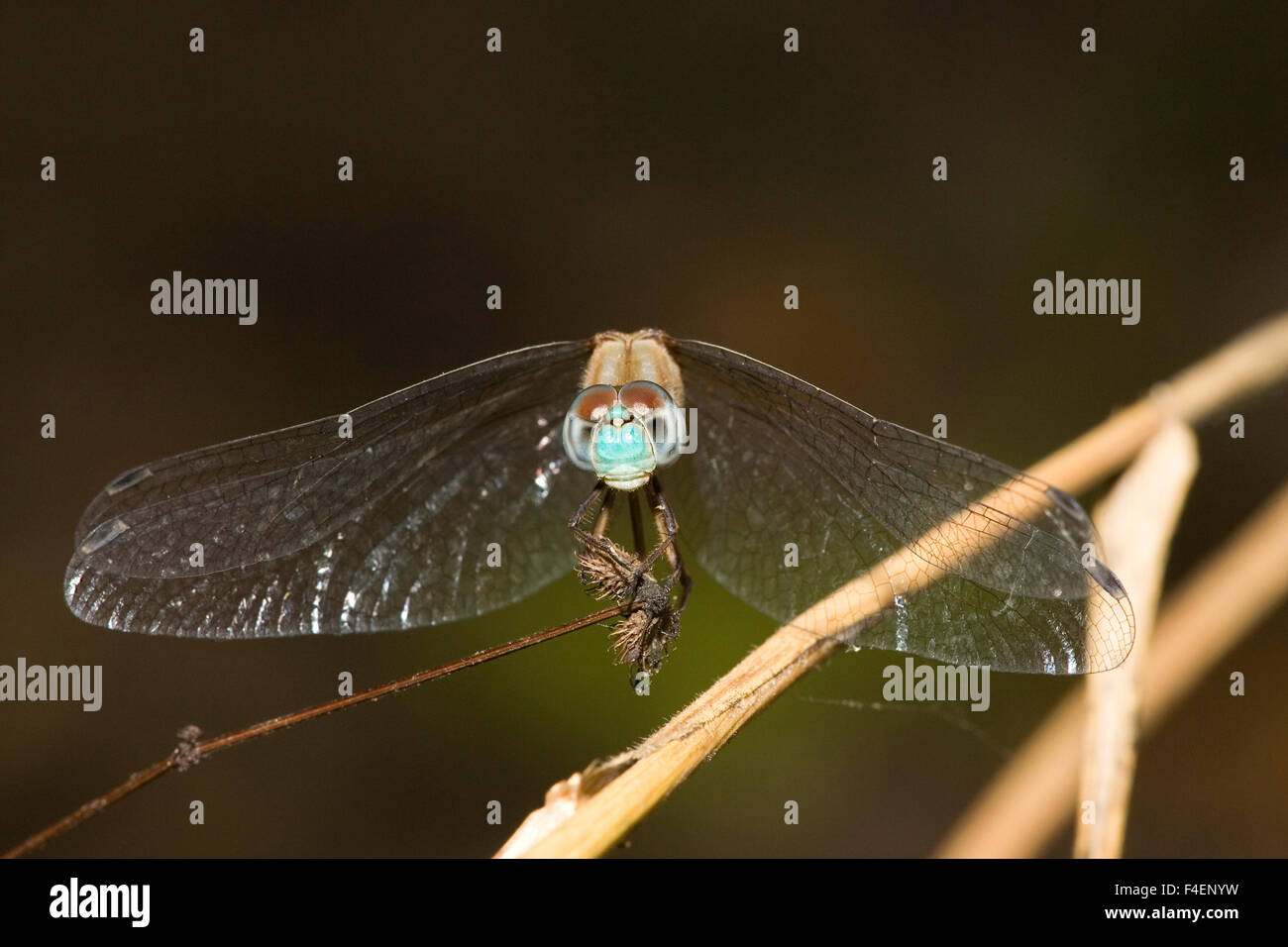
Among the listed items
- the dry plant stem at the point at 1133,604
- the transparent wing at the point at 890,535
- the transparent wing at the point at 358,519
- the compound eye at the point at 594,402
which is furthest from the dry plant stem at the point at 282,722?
the dry plant stem at the point at 1133,604

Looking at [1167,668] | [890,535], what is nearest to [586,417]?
[890,535]

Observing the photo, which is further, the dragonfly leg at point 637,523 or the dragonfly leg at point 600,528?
the dragonfly leg at point 637,523

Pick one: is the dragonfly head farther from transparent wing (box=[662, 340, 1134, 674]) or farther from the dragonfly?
transparent wing (box=[662, 340, 1134, 674])

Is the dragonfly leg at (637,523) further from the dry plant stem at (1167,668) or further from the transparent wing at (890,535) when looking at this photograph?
the dry plant stem at (1167,668)

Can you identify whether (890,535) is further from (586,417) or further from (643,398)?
(586,417)

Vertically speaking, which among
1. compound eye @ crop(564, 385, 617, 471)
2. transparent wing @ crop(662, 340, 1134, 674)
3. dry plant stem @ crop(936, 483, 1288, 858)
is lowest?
dry plant stem @ crop(936, 483, 1288, 858)

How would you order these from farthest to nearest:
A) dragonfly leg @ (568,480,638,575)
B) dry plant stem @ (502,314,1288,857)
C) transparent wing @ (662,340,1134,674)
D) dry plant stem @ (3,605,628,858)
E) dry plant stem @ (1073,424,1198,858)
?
1. transparent wing @ (662,340,1134,674)
2. dragonfly leg @ (568,480,638,575)
3. dry plant stem @ (1073,424,1198,858)
4. dry plant stem @ (3,605,628,858)
5. dry plant stem @ (502,314,1288,857)

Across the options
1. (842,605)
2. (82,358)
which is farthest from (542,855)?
(82,358)

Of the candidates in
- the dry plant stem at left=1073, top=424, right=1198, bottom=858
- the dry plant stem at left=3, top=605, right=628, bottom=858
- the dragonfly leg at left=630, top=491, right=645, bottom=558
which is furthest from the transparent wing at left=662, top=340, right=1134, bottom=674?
the dry plant stem at left=3, top=605, right=628, bottom=858
